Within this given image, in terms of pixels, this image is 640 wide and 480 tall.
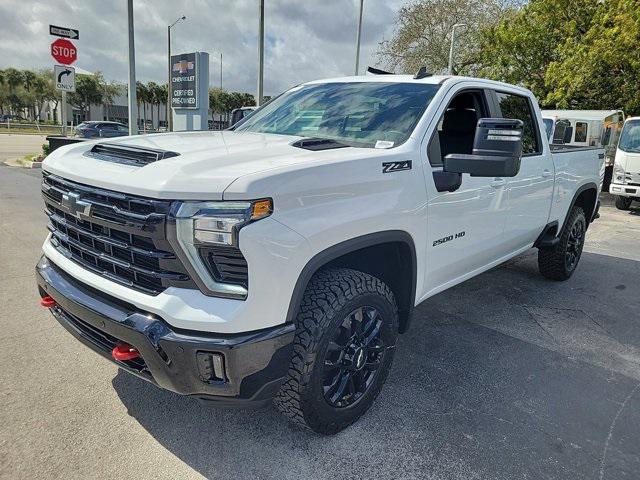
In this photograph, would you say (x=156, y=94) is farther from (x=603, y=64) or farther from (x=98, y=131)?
(x=603, y=64)

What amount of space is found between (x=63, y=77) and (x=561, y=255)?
16231mm

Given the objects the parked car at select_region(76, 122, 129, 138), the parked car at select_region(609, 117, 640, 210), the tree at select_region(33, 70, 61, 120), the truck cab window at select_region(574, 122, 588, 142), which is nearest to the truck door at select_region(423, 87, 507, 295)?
the parked car at select_region(609, 117, 640, 210)

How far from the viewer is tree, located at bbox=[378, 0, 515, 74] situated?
1064 inches

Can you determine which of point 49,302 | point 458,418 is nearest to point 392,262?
point 458,418

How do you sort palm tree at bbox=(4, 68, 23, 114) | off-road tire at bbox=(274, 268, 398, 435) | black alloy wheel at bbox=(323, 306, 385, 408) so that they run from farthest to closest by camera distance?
1. palm tree at bbox=(4, 68, 23, 114)
2. black alloy wheel at bbox=(323, 306, 385, 408)
3. off-road tire at bbox=(274, 268, 398, 435)

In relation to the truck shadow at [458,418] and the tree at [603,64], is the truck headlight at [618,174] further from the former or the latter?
the truck shadow at [458,418]

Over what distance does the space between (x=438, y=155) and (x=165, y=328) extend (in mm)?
1927

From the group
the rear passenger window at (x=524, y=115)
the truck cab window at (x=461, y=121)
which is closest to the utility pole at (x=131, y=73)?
Answer: the rear passenger window at (x=524, y=115)

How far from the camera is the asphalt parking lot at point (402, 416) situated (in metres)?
2.41

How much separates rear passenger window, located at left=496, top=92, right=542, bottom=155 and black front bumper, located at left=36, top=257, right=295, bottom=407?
2878mm

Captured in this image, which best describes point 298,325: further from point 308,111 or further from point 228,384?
point 308,111

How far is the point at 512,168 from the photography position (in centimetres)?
268

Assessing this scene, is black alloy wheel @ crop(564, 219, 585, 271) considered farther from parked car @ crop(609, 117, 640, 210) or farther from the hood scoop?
parked car @ crop(609, 117, 640, 210)

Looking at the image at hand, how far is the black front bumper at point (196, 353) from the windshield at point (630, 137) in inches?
496
